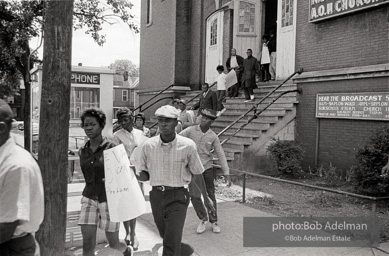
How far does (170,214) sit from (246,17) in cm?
1169

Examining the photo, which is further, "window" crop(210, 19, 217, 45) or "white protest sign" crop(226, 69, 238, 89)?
"window" crop(210, 19, 217, 45)

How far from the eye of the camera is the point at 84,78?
30.4 feet

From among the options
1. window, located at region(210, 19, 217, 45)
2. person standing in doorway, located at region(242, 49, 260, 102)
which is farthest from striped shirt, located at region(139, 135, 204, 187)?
window, located at region(210, 19, 217, 45)

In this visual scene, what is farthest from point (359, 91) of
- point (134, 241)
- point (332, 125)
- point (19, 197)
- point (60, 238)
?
point (19, 197)

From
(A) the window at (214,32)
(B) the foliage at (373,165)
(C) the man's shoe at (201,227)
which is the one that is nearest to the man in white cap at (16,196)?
(C) the man's shoe at (201,227)

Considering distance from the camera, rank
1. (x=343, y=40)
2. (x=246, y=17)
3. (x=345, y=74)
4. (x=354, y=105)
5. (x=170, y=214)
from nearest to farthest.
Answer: (x=170, y=214) → (x=354, y=105) → (x=345, y=74) → (x=343, y=40) → (x=246, y=17)

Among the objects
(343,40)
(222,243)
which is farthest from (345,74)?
(222,243)

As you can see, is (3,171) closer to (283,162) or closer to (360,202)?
(360,202)

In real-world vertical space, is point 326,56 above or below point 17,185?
above

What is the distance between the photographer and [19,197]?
215cm

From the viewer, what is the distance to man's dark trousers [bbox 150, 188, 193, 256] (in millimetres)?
3797

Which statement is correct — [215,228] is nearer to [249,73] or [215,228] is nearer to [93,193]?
[93,193]

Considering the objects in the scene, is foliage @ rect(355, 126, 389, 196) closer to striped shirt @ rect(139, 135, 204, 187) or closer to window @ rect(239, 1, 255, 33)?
striped shirt @ rect(139, 135, 204, 187)

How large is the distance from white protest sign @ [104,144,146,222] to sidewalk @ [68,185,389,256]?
4.30 feet
